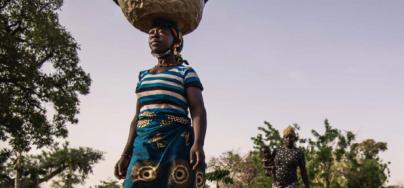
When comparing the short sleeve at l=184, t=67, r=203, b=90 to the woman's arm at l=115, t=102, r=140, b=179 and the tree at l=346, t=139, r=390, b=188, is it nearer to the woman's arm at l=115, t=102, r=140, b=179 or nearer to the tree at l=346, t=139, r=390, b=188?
the woman's arm at l=115, t=102, r=140, b=179

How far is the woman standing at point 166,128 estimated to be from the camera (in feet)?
11.8

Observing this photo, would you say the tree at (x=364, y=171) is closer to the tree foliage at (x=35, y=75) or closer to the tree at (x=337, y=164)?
the tree at (x=337, y=164)

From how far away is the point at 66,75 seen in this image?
1891 cm

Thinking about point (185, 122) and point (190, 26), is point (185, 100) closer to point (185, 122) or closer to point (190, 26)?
point (185, 122)

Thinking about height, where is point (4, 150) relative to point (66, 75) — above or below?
below

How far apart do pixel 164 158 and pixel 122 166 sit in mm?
551

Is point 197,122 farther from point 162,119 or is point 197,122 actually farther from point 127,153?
point 127,153

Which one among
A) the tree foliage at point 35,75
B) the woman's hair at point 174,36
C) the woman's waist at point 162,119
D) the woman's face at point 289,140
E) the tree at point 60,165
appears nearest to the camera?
the woman's waist at point 162,119

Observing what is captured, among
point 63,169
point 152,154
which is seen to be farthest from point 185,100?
point 63,169

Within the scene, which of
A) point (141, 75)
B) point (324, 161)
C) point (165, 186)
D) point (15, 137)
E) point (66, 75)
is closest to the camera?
point (165, 186)

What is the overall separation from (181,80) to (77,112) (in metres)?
15.9

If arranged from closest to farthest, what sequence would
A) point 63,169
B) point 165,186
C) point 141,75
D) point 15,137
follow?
point 165,186 → point 141,75 → point 15,137 → point 63,169

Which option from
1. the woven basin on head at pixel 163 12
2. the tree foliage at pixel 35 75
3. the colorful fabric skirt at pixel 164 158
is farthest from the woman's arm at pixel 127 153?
the tree foliage at pixel 35 75

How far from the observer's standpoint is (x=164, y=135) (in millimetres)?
3688
